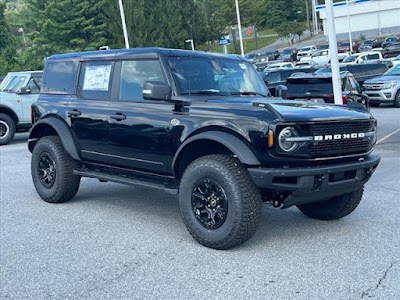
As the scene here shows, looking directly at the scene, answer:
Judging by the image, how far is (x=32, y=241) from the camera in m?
5.81

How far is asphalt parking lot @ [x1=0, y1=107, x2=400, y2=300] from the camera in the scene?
4.33 meters

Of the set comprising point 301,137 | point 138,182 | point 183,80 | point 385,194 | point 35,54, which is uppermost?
point 35,54

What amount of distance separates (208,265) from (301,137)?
1389mm

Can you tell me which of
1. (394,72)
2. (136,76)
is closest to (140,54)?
(136,76)

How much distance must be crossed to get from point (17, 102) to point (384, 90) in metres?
12.6

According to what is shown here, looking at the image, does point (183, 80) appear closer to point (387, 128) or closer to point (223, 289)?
point (223, 289)

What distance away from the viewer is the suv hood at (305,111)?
4.97 meters

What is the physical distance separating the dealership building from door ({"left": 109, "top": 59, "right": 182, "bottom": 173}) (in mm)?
72792

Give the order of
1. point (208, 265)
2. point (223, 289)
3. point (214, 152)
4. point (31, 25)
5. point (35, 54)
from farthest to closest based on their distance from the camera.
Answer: point (31, 25) < point (35, 54) < point (214, 152) < point (208, 265) < point (223, 289)

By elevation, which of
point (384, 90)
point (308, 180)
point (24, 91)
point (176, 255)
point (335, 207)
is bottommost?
point (176, 255)

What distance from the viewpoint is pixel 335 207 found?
5984mm

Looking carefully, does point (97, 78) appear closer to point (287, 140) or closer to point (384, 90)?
point (287, 140)

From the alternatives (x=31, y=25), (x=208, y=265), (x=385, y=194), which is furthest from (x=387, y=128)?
(x=31, y=25)

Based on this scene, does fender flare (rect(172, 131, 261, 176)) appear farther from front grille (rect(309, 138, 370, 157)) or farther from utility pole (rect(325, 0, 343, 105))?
utility pole (rect(325, 0, 343, 105))
